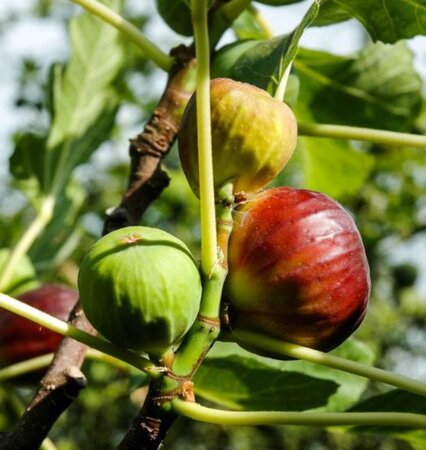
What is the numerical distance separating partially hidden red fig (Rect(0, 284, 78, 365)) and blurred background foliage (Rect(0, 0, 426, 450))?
66mm

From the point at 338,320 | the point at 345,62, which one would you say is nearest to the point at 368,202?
the point at 345,62

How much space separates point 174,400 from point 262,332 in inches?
5.7

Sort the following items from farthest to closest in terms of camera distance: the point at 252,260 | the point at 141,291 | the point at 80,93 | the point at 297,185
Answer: the point at 297,185, the point at 80,93, the point at 252,260, the point at 141,291

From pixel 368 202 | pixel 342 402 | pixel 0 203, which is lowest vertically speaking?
pixel 0 203

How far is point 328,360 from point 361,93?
99 centimetres

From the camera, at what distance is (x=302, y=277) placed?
1.10m

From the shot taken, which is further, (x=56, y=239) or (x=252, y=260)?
(x=56, y=239)

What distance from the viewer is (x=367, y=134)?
1.37 meters

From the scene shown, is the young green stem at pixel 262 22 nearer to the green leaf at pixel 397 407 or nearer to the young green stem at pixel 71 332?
the green leaf at pixel 397 407

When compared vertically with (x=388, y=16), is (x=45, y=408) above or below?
below

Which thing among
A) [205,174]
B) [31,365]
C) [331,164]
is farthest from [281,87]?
[331,164]

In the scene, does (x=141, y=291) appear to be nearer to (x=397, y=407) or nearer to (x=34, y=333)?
(x=397, y=407)

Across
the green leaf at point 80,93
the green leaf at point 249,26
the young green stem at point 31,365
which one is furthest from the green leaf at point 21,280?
the green leaf at point 249,26

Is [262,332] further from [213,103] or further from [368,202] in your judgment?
[368,202]
